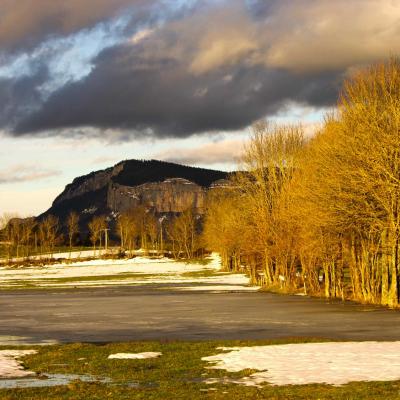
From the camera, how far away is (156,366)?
23.0m

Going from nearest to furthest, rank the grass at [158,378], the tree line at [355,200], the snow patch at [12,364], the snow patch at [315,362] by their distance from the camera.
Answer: the grass at [158,378]
the snow patch at [315,362]
the snow patch at [12,364]
the tree line at [355,200]

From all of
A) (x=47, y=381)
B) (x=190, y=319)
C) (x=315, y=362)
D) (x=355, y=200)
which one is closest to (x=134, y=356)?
(x=47, y=381)

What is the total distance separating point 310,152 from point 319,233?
7.38 metres

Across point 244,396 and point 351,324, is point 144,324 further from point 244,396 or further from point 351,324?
point 244,396

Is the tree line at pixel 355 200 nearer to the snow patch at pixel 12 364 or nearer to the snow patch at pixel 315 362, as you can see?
the snow patch at pixel 315 362

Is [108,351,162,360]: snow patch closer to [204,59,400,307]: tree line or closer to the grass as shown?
the grass

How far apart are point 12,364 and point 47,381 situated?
150 inches

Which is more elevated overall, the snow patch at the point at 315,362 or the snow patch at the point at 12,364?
the snow patch at the point at 12,364

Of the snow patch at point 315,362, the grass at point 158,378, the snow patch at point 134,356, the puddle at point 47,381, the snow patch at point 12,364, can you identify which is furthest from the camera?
the snow patch at point 134,356

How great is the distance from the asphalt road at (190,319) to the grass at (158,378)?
401 centimetres

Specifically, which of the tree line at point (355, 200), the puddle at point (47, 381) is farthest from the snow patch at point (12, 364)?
the tree line at point (355, 200)

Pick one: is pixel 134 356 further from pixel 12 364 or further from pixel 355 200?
pixel 355 200

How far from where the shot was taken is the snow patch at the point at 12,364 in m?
21.8

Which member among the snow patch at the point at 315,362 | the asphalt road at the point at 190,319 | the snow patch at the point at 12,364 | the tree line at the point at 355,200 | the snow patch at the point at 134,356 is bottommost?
the asphalt road at the point at 190,319
